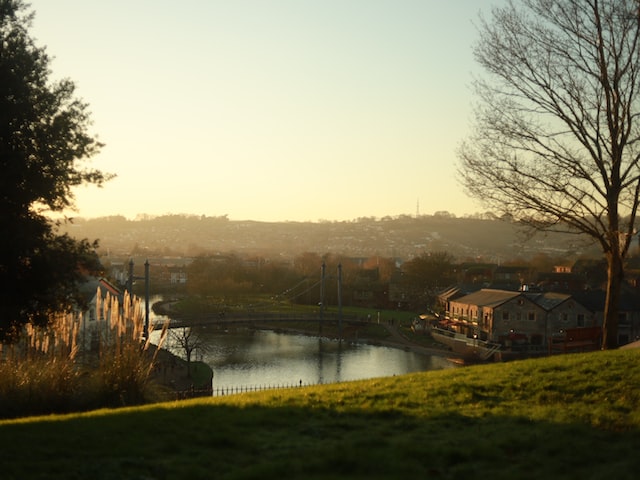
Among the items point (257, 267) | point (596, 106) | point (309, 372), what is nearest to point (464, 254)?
point (257, 267)

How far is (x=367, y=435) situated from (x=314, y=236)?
573 feet

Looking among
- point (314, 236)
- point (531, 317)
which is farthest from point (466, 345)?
point (314, 236)

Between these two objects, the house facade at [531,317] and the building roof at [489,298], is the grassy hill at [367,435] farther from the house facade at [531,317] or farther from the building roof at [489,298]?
the building roof at [489,298]

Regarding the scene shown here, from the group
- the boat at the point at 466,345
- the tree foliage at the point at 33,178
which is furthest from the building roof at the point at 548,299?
the tree foliage at the point at 33,178

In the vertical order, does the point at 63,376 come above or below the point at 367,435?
below

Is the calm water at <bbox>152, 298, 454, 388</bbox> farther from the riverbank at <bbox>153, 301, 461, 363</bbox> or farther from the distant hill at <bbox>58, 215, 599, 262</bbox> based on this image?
the distant hill at <bbox>58, 215, 599, 262</bbox>

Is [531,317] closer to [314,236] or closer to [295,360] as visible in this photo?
[295,360]

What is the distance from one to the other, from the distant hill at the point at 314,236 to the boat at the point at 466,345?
86595mm

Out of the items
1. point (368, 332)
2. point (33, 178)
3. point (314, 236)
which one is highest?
point (314, 236)

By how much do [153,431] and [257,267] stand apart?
7026 cm

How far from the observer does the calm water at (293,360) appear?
27.8 m

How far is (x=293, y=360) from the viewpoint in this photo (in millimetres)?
34125

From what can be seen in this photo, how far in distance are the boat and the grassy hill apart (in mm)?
27765

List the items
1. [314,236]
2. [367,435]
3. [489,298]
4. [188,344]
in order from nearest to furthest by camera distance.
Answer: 1. [367,435]
2. [188,344]
3. [489,298]
4. [314,236]
